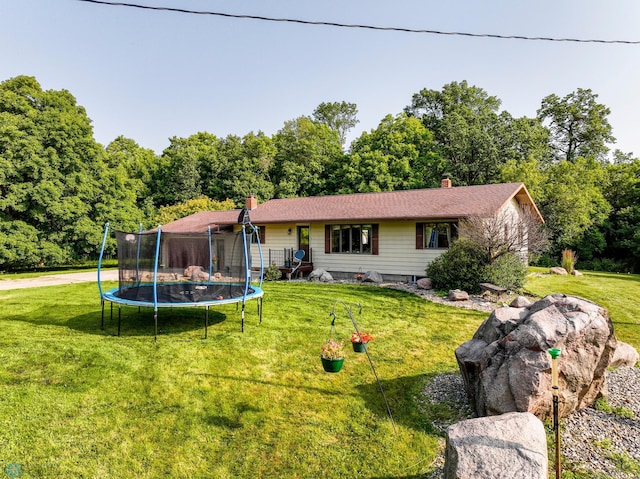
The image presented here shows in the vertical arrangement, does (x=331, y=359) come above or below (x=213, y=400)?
above

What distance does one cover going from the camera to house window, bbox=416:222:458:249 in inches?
507

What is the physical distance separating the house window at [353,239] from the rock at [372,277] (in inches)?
35.5

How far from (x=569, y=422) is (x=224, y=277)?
6.69 metres

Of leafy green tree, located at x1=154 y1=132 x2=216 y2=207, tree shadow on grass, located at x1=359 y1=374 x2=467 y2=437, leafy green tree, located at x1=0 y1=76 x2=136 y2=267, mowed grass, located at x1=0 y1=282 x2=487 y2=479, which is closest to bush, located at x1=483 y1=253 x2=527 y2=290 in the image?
mowed grass, located at x1=0 y1=282 x2=487 y2=479

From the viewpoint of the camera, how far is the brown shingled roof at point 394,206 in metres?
12.8

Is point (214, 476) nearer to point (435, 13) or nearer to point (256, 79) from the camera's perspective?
point (435, 13)

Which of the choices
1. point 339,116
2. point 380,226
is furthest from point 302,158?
point 380,226

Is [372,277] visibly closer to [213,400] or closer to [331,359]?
A: [331,359]

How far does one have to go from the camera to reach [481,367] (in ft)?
13.1

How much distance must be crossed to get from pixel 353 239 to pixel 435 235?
335 centimetres

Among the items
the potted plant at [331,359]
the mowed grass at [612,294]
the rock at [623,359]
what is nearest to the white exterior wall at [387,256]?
the mowed grass at [612,294]

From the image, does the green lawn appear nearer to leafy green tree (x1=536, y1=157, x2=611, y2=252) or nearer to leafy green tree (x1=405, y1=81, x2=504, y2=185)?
leafy green tree (x1=536, y1=157, x2=611, y2=252)

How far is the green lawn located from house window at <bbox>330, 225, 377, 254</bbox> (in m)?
6.59

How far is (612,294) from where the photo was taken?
11.2m
